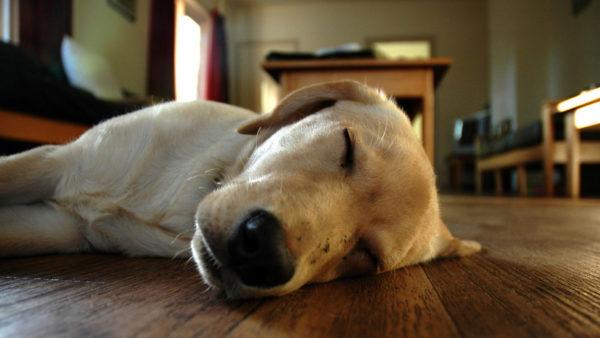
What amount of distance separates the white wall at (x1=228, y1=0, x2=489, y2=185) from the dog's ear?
11382 millimetres

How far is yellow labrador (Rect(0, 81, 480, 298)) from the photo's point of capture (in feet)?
3.77

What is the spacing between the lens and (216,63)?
11.2 m

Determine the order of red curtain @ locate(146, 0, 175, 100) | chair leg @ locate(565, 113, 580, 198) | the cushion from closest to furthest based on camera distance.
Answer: the cushion → chair leg @ locate(565, 113, 580, 198) → red curtain @ locate(146, 0, 175, 100)

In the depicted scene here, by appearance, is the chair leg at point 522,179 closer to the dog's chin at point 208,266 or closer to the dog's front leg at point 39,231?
the dog's front leg at point 39,231

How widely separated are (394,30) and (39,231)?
12.2 metres

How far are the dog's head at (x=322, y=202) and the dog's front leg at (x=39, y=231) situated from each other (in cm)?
60

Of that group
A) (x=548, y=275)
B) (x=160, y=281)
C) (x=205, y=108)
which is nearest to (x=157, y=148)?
(x=205, y=108)

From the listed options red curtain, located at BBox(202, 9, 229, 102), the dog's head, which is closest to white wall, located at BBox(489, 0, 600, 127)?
red curtain, located at BBox(202, 9, 229, 102)

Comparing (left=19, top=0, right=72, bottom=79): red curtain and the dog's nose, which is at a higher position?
(left=19, top=0, right=72, bottom=79): red curtain

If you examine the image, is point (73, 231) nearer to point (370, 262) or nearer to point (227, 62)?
point (370, 262)

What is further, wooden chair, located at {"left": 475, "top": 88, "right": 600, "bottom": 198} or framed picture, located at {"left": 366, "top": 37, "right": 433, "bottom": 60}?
framed picture, located at {"left": 366, "top": 37, "right": 433, "bottom": 60}

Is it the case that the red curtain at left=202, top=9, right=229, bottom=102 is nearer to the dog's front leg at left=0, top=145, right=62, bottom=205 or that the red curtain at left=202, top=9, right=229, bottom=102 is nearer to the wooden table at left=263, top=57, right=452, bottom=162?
the wooden table at left=263, top=57, right=452, bottom=162

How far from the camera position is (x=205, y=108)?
1769 millimetres

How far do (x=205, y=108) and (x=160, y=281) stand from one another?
777 millimetres
